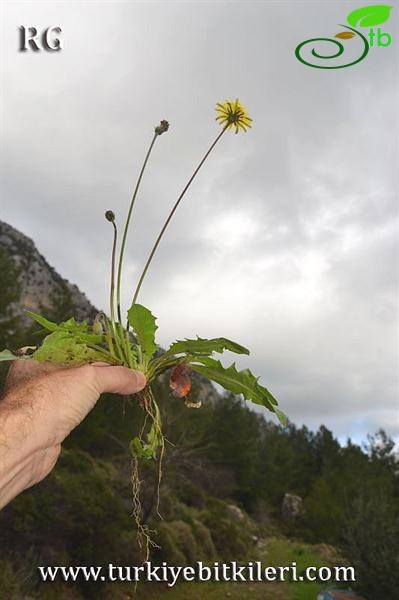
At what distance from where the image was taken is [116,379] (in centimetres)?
279

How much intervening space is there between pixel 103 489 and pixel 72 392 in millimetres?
13290

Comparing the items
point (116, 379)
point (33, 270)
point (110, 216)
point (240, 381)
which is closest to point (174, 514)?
point (240, 381)

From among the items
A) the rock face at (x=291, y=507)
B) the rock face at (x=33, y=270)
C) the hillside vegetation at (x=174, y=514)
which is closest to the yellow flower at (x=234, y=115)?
the hillside vegetation at (x=174, y=514)

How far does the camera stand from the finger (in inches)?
106

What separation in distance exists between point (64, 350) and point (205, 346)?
81 cm

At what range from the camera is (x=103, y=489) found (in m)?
14.6

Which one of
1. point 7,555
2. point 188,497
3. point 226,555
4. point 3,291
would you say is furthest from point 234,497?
point 7,555

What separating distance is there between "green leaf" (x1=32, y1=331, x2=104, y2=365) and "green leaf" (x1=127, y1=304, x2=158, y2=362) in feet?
0.95

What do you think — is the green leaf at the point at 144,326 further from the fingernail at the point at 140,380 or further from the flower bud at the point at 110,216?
the flower bud at the point at 110,216

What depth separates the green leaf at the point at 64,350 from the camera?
264cm

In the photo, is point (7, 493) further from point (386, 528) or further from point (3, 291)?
point (3, 291)

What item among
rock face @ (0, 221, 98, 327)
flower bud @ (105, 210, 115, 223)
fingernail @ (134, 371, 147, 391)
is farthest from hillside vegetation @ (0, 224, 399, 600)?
rock face @ (0, 221, 98, 327)

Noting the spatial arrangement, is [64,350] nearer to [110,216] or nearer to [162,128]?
[110,216]

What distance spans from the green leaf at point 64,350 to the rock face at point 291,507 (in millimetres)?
41006
